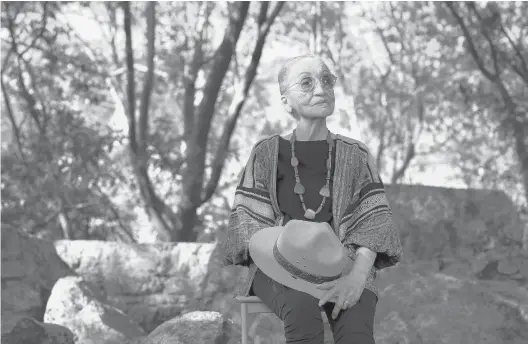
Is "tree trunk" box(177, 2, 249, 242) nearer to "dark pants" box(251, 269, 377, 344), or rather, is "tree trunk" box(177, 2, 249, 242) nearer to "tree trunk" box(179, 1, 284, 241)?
"tree trunk" box(179, 1, 284, 241)

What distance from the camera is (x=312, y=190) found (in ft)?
10.7

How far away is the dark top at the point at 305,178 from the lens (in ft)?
10.7

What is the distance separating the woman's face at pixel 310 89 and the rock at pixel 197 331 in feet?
4.35

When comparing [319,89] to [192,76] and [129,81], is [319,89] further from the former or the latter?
[192,76]

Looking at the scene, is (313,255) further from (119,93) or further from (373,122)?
(373,122)

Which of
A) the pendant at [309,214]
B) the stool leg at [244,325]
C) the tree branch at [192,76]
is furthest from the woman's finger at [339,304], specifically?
the tree branch at [192,76]

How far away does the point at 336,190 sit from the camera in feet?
10.7

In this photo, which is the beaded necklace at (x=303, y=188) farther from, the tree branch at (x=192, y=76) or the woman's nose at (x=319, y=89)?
the tree branch at (x=192, y=76)

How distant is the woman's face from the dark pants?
0.75 meters

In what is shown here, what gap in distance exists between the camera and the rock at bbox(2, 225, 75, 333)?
5.77 metres

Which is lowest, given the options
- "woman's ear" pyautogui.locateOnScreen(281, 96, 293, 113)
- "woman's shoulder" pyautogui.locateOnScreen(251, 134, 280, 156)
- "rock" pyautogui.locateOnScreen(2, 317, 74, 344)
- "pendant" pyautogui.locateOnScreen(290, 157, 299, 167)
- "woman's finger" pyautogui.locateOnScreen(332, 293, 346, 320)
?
"rock" pyautogui.locateOnScreen(2, 317, 74, 344)

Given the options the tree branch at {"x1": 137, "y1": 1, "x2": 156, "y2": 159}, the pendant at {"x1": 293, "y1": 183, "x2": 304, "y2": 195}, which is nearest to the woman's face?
the pendant at {"x1": 293, "y1": 183, "x2": 304, "y2": 195}

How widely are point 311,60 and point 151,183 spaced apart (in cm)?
560

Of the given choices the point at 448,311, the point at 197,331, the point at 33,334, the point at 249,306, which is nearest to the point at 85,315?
the point at 33,334
